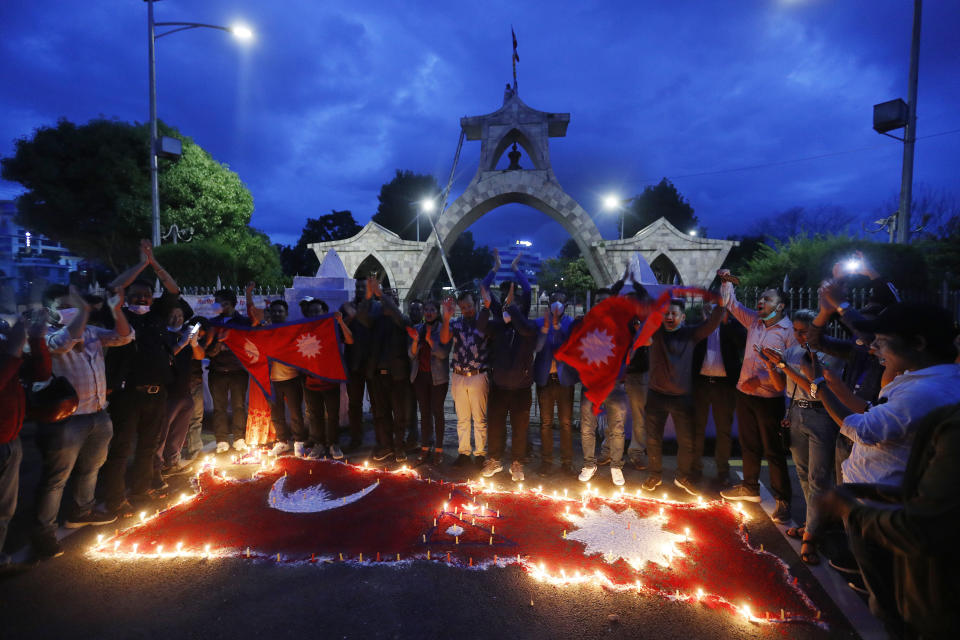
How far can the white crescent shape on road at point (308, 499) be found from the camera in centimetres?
492

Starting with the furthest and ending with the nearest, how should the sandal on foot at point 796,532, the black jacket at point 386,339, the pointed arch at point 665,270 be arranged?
1. the pointed arch at point 665,270
2. the black jacket at point 386,339
3. the sandal on foot at point 796,532

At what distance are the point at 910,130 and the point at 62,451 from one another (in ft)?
60.0

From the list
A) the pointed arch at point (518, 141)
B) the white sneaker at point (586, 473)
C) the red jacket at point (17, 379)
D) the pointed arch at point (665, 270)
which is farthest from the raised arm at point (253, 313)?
the pointed arch at point (665, 270)

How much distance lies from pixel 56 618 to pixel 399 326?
4143mm

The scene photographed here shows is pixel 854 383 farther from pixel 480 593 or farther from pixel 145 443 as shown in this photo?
pixel 145 443

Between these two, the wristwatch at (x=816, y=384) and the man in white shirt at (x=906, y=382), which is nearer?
the man in white shirt at (x=906, y=382)

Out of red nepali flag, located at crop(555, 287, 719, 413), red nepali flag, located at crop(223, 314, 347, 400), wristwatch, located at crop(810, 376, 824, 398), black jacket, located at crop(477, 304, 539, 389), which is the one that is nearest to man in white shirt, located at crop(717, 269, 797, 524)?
red nepali flag, located at crop(555, 287, 719, 413)

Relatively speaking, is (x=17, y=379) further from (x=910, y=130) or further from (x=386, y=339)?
(x=910, y=130)

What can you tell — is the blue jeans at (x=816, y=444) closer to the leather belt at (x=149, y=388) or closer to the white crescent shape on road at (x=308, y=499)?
the white crescent shape on road at (x=308, y=499)

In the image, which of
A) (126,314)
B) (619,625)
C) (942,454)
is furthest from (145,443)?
(942,454)

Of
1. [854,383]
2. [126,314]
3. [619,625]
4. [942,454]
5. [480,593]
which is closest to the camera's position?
[942,454]

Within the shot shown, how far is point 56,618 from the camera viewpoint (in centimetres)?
322

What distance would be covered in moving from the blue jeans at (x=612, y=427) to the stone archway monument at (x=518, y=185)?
59.4 ft

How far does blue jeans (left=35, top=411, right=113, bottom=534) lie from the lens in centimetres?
396
